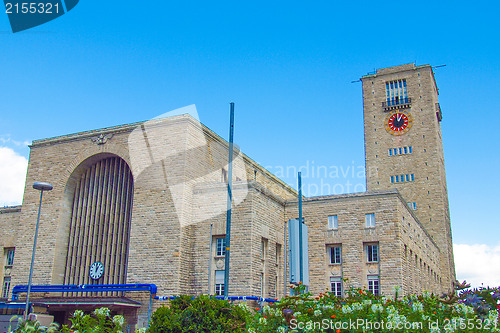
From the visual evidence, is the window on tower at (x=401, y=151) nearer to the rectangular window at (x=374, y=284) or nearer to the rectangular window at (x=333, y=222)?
the rectangular window at (x=333, y=222)

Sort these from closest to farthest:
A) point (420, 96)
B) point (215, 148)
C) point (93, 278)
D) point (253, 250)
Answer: point (253, 250) < point (93, 278) < point (215, 148) < point (420, 96)

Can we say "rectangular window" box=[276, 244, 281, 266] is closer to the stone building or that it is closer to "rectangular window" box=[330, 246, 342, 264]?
the stone building

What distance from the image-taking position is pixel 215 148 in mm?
33406

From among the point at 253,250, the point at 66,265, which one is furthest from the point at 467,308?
the point at 66,265

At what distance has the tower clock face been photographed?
56156 millimetres

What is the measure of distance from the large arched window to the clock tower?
1278 inches

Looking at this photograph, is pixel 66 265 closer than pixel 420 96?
Yes

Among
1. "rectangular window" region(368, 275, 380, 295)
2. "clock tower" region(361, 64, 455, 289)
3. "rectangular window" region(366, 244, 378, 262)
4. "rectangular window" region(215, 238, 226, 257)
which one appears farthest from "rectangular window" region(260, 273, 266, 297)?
"clock tower" region(361, 64, 455, 289)

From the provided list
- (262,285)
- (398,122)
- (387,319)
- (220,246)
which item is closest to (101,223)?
(220,246)

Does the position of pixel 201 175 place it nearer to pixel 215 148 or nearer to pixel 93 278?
pixel 215 148

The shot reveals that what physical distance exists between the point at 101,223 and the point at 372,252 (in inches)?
652

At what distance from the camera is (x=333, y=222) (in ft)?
105

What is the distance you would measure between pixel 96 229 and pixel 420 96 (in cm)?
3934

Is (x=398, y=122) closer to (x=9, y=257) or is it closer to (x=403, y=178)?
(x=403, y=178)
